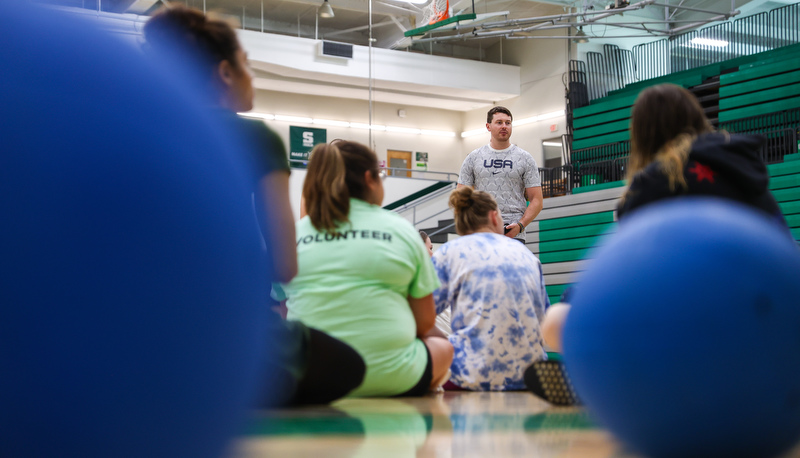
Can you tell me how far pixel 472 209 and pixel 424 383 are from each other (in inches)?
45.3

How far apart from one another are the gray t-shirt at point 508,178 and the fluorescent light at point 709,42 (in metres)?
13.2

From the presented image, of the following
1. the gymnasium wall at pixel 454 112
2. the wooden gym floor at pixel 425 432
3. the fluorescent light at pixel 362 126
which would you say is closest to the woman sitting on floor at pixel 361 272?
the wooden gym floor at pixel 425 432

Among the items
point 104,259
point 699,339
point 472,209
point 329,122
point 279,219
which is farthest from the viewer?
point 329,122

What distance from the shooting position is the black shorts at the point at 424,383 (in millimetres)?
3148

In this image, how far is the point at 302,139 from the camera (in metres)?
20.7

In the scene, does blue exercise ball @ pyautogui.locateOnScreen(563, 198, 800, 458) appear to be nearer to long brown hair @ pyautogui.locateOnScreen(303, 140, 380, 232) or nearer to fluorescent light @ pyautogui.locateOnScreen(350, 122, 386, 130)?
long brown hair @ pyautogui.locateOnScreen(303, 140, 380, 232)

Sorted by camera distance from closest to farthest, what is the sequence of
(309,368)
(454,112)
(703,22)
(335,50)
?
(309,368) → (703,22) → (335,50) → (454,112)

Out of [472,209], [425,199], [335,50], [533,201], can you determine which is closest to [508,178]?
[533,201]

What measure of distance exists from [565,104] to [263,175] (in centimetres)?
1791

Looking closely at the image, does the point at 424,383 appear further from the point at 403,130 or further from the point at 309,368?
the point at 403,130

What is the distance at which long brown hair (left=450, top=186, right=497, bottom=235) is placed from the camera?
4020 mm

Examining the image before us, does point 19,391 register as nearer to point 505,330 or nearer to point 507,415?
point 507,415

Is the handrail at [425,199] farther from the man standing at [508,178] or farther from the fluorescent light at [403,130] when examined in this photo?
the man standing at [508,178]

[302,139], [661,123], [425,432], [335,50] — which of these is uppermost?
[335,50]
